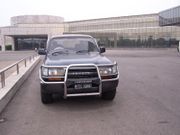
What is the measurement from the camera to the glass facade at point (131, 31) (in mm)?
77625

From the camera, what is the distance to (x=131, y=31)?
88.2m

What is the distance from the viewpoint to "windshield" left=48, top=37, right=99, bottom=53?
28.6 ft

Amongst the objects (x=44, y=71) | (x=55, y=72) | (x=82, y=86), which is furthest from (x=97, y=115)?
(x=44, y=71)

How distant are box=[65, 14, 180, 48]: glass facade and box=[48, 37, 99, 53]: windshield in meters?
67.2

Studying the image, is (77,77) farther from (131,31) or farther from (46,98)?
(131,31)

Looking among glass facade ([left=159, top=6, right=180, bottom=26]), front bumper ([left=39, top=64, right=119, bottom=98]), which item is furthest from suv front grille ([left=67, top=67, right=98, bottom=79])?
glass facade ([left=159, top=6, right=180, bottom=26])

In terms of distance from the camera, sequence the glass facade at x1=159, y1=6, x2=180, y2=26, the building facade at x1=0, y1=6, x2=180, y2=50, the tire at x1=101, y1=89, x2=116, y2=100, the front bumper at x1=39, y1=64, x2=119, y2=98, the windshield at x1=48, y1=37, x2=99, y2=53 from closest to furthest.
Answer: the front bumper at x1=39, y1=64, x2=119, y2=98, the tire at x1=101, y1=89, x2=116, y2=100, the windshield at x1=48, y1=37, x2=99, y2=53, the glass facade at x1=159, y1=6, x2=180, y2=26, the building facade at x1=0, y1=6, x2=180, y2=50

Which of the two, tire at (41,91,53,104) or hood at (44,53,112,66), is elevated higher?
hood at (44,53,112,66)

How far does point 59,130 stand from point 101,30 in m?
91.7

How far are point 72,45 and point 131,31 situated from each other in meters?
81.2

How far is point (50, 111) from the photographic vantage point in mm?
6961

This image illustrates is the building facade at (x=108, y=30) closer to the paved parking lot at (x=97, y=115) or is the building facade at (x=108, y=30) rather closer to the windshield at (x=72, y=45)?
the windshield at (x=72, y=45)

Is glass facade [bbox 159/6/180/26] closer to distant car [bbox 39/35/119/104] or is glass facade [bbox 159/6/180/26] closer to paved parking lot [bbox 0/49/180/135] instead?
paved parking lot [bbox 0/49/180/135]

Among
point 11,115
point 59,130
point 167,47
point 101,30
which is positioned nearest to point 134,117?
point 59,130
